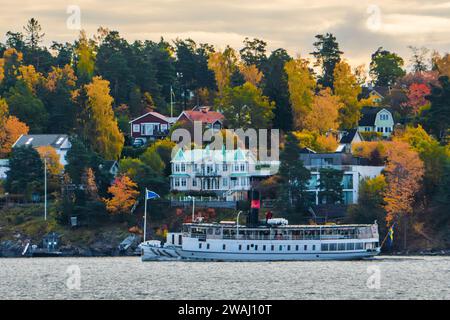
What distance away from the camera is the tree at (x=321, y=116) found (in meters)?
188

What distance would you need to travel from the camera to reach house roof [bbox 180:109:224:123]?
7574 inches

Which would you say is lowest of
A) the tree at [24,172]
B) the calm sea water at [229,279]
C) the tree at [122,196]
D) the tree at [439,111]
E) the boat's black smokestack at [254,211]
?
the calm sea water at [229,279]

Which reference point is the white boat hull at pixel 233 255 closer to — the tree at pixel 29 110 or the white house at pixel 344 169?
the white house at pixel 344 169

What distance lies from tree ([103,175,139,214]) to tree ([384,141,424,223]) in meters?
28.5

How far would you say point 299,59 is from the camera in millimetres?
199750

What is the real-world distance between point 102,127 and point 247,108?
67.5 feet

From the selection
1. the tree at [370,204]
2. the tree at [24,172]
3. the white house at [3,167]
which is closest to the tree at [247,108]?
the tree at [24,172]

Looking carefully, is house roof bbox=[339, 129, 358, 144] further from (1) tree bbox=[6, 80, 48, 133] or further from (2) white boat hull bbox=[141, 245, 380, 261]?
(2) white boat hull bbox=[141, 245, 380, 261]

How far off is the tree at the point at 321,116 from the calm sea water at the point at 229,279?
5206 cm

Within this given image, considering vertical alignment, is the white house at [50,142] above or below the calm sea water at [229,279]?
above

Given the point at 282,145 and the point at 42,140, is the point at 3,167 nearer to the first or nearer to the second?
the point at 42,140

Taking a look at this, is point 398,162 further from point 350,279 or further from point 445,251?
point 350,279

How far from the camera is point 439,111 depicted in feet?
570

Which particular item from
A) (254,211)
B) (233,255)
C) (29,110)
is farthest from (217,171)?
(233,255)
